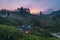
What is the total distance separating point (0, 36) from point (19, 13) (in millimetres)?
37821

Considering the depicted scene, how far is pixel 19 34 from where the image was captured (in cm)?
981

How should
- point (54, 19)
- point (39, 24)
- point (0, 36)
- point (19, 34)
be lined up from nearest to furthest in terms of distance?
1. point (0, 36)
2. point (19, 34)
3. point (39, 24)
4. point (54, 19)

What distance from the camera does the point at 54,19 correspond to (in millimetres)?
39125

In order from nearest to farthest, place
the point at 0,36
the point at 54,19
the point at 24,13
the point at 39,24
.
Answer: the point at 0,36
the point at 39,24
the point at 54,19
the point at 24,13

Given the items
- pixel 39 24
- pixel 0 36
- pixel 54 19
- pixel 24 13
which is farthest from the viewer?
pixel 24 13

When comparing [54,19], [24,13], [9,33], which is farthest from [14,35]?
[24,13]

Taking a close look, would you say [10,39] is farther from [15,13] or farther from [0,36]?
[15,13]

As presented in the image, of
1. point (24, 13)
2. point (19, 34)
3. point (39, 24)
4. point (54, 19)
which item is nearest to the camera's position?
point (19, 34)

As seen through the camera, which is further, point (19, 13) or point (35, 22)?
point (19, 13)

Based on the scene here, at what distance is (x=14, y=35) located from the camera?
920 cm

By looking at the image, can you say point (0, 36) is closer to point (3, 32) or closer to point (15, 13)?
point (3, 32)

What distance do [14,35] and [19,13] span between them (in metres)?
37.6

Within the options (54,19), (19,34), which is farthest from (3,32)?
(54,19)

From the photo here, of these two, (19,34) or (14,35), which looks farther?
(19,34)
